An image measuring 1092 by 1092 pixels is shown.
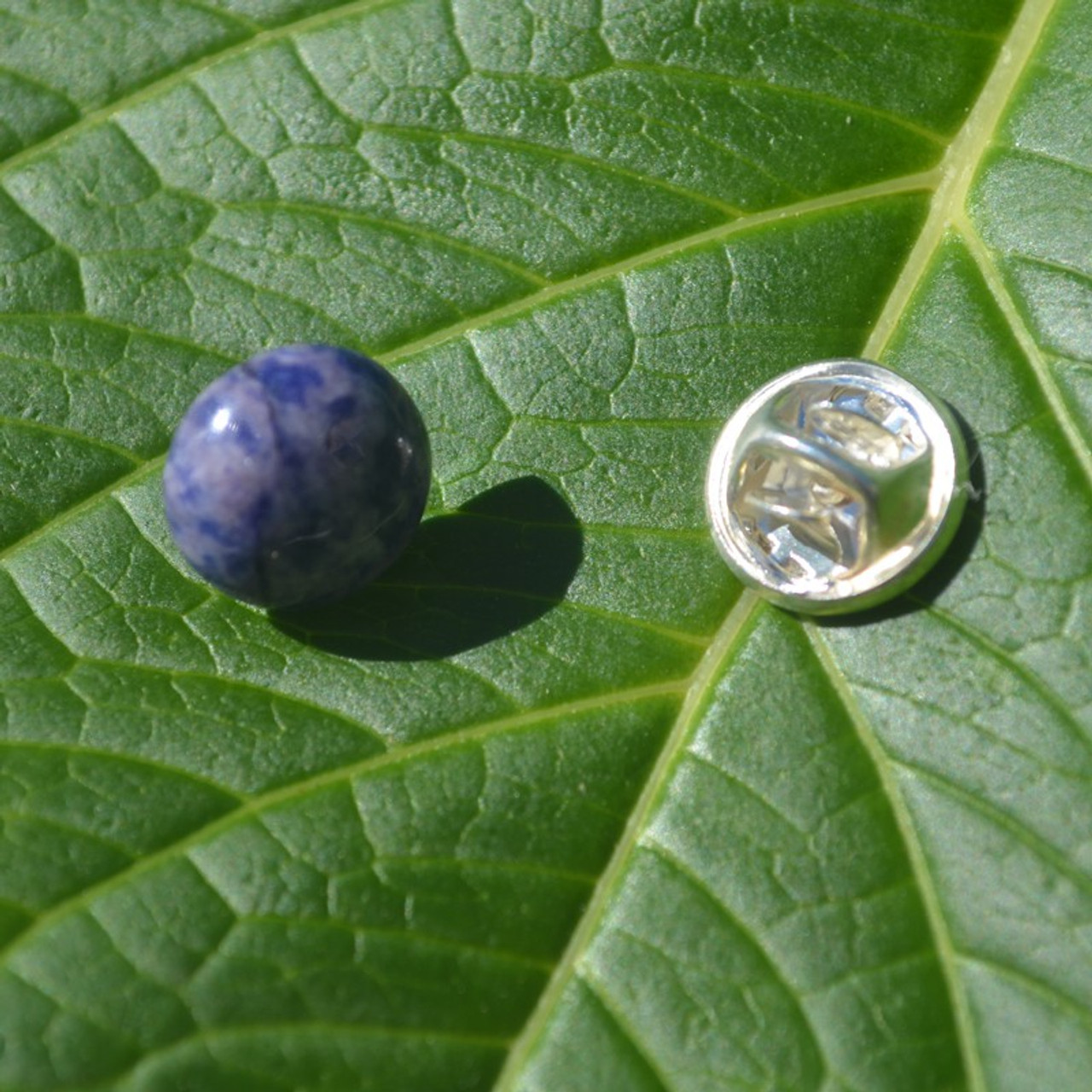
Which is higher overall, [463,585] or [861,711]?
[463,585]

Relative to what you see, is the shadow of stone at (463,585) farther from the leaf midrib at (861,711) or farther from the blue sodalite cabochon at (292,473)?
the leaf midrib at (861,711)

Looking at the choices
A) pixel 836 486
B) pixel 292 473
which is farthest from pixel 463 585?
pixel 836 486

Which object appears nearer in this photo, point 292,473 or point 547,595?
point 292,473

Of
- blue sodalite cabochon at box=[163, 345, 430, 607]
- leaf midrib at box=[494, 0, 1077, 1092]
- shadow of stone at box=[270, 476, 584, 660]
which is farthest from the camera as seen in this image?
shadow of stone at box=[270, 476, 584, 660]

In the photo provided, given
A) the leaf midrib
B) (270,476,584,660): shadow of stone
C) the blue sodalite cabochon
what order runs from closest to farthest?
the leaf midrib → the blue sodalite cabochon → (270,476,584,660): shadow of stone

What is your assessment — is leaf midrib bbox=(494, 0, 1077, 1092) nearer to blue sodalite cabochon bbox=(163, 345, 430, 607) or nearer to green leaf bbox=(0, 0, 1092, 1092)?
green leaf bbox=(0, 0, 1092, 1092)

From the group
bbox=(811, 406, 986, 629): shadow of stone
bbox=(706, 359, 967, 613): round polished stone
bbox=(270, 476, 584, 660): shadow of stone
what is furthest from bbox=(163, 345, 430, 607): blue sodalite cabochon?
bbox=(811, 406, 986, 629): shadow of stone

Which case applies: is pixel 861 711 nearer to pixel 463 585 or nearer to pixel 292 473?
pixel 463 585
